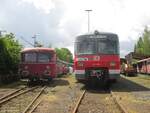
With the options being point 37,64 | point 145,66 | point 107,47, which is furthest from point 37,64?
point 145,66

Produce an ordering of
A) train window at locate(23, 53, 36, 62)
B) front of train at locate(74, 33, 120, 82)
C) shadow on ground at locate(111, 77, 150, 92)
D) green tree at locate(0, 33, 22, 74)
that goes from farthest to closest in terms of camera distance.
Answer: green tree at locate(0, 33, 22, 74)
train window at locate(23, 53, 36, 62)
shadow on ground at locate(111, 77, 150, 92)
front of train at locate(74, 33, 120, 82)

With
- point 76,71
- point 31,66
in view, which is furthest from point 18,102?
point 31,66

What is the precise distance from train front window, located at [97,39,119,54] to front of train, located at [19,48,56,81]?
20.5ft

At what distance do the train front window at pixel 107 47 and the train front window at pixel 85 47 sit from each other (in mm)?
345

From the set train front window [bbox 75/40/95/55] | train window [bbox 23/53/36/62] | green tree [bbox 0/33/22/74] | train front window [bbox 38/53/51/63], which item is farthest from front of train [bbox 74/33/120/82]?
green tree [bbox 0/33/22/74]

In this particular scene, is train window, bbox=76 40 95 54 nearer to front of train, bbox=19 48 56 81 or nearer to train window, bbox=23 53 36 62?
front of train, bbox=19 48 56 81

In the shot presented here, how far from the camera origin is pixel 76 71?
2522 centimetres

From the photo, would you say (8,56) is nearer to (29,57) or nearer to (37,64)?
(29,57)

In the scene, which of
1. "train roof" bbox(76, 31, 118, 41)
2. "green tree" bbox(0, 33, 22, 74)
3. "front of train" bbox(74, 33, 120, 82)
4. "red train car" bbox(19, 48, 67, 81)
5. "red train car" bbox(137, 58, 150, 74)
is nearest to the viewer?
"front of train" bbox(74, 33, 120, 82)

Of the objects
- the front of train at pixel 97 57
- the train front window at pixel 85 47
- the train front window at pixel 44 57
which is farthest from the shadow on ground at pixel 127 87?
the train front window at pixel 44 57

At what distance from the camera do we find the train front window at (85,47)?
25.4 m

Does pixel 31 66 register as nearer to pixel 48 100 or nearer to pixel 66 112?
pixel 48 100

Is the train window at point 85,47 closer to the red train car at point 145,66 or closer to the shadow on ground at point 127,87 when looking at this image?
the shadow on ground at point 127,87

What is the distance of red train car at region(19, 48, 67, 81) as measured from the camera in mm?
30609
